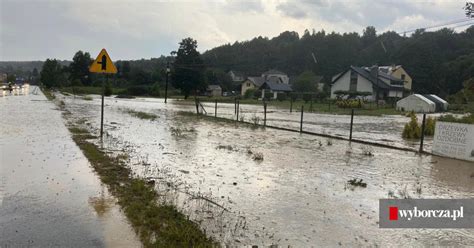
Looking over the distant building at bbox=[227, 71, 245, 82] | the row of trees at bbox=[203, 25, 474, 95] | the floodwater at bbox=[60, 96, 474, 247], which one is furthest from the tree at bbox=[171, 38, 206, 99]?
the floodwater at bbox=[60, 96, 474, 247]

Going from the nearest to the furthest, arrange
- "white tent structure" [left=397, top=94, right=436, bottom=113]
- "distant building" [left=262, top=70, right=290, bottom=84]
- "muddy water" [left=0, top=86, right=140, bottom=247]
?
"muddy water" [left=0, top=86, right=140, bottom=247] → "white tent structure" [left=397, top=94, right=436, bottom=113] → "distant building" [left=262, top=70, right=290, bottom=84]

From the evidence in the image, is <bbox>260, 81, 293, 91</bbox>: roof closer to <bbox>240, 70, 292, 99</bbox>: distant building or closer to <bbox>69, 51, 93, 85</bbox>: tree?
<bbox>240, 70, 292, 99</bbox>: distant building

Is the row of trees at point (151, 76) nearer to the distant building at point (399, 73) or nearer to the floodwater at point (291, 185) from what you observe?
the distant building at point (399, 73)

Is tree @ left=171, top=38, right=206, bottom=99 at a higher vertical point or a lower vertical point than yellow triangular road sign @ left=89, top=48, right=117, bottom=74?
higher

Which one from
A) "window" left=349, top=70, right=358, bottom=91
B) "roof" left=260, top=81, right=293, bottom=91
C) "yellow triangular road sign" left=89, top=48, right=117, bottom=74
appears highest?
"window" left=349, top=70, right=358, bottom=91

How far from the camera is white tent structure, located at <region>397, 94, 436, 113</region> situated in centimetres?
4666

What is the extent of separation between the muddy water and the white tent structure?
4570cm

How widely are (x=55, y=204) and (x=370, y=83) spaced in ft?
233

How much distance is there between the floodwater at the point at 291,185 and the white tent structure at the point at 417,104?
3690 cm

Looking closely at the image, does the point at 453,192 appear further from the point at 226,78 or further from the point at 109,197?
the point at 226,78

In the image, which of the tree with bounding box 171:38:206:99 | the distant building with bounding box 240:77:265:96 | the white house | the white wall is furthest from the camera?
the distant building with bounding box 240:77:265:96

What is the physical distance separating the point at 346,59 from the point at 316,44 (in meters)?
13.3

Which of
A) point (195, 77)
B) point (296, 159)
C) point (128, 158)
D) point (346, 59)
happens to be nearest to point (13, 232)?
point (128, 158)

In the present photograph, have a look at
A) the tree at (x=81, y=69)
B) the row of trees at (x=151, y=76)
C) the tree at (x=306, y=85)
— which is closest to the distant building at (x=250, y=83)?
the row of trees at (x=151, y=76)
